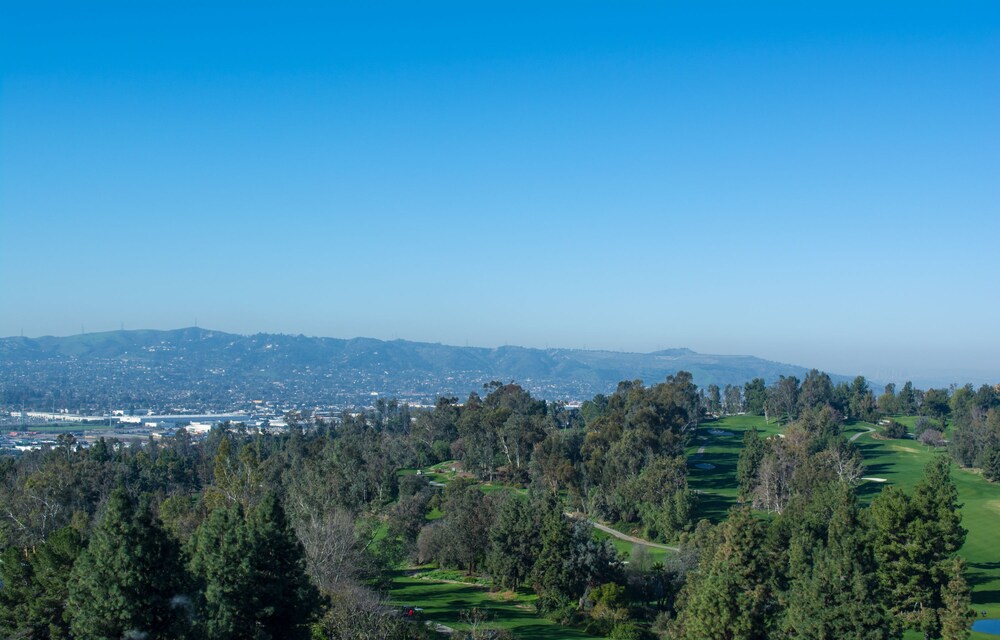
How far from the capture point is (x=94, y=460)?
64812 mm

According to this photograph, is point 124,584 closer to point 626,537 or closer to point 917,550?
point 917,550

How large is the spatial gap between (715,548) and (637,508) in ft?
72.2

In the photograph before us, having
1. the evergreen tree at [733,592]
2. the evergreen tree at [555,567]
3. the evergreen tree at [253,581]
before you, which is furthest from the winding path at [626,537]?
the evergreen tree at [253,581]

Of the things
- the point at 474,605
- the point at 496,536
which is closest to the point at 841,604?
the point at 474,605

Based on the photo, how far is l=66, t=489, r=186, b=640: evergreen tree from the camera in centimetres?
2005

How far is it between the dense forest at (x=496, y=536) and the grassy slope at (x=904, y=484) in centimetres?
253

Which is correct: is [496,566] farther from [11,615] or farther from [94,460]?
[94,460]

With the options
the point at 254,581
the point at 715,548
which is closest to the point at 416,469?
the point at 715,548

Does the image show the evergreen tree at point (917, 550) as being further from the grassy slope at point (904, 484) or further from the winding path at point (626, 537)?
the winding path at point (626, 537)

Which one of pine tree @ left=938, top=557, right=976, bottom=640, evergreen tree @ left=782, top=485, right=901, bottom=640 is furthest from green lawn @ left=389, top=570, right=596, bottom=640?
pine tree @ left=938, top=557, right=976, bottom=640

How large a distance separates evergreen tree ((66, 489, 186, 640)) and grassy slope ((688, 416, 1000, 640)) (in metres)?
28.6

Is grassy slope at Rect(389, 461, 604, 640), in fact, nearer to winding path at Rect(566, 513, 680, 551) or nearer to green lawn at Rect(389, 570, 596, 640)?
green lawn at Rect(389, 570, 596, 640)

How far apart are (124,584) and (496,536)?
2110cm

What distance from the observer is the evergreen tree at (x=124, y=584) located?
65.8ft
